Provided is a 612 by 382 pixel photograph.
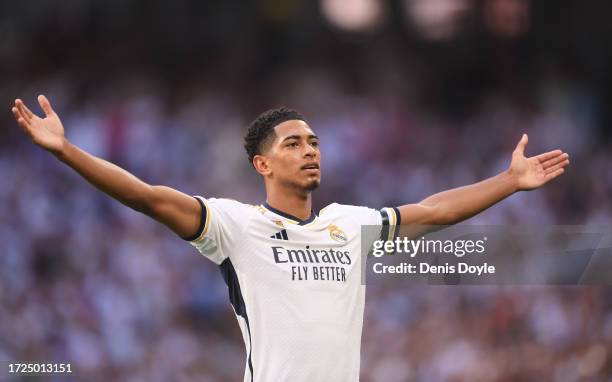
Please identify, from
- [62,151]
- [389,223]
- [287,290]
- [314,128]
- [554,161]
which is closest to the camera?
[62,151]

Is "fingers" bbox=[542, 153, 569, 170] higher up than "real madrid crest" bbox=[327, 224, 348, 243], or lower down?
higher up

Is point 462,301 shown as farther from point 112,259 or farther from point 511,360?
point 112,259

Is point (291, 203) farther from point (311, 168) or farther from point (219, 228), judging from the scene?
point (219, 228)

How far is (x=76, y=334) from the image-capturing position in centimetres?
1123

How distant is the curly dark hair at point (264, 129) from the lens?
5.68 meters

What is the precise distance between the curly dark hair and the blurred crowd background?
4.65 metres

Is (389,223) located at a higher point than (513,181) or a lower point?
lower

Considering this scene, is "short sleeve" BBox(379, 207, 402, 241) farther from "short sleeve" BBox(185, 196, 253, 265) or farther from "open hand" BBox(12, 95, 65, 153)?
"open hand" BBox(12, 95, 65, 153)

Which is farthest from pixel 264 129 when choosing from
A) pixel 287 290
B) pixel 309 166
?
pixel 287 290

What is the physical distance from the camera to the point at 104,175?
4590 millimetres

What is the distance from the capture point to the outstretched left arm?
5.59 metres

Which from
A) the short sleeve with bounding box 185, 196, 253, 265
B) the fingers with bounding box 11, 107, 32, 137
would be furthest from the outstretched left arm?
the fingers with bounding box 11, 107, 32, 137

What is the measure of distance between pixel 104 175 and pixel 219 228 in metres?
0.77

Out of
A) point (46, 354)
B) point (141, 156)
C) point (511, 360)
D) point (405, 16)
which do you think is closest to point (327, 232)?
point (511, 360)
